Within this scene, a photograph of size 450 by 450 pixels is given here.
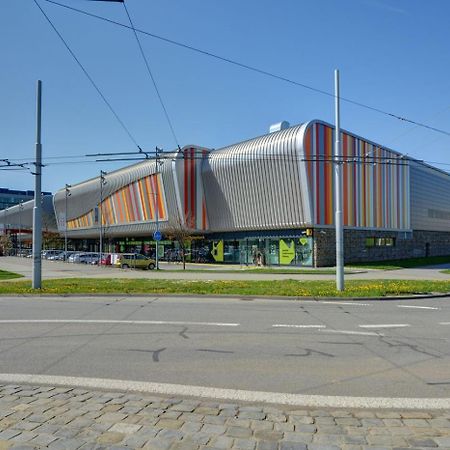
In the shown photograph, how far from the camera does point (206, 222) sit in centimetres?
4991

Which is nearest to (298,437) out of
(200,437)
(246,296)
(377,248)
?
(200,437)

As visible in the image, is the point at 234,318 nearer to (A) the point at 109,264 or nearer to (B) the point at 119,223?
(A) the point at 109,264

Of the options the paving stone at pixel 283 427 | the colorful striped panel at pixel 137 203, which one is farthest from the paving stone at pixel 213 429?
the colorful striped panel at pixel 137 203

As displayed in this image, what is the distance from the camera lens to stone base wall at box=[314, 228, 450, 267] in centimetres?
3938

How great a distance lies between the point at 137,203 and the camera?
190ft

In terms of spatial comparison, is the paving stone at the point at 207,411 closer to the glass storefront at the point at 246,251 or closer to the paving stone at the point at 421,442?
the paving stone at the point at 421,442

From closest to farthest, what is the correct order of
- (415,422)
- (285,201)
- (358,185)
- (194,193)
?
(415,422) < (285,201) < (358,185) < (194,193)

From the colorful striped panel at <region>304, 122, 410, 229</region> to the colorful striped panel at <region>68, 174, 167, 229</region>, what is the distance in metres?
17.9

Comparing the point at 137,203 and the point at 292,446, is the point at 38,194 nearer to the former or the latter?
the point at 292,446

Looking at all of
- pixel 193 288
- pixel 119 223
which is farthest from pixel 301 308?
pixel 119 223

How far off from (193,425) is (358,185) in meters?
41.4

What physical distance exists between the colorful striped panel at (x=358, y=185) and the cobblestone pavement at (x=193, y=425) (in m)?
30.4

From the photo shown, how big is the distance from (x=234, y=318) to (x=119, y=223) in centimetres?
5310

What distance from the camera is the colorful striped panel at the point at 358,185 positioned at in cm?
3884
